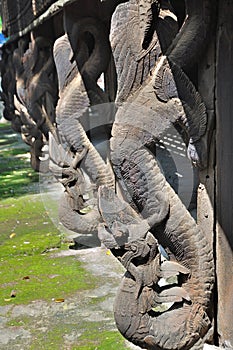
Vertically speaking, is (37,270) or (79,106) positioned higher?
(79,106)

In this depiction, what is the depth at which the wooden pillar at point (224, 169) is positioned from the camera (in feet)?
10.5

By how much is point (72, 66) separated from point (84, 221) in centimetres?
161

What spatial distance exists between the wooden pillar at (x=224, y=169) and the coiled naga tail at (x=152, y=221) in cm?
8

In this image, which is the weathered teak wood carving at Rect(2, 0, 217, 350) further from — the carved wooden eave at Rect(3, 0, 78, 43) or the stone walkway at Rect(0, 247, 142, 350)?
the carved wooden eave at Rect(3, 0, 78, 43)

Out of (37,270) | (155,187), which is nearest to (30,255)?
(37,270)

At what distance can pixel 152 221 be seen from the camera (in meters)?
3.45

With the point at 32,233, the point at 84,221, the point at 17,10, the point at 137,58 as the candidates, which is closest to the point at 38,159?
the point at 17,10

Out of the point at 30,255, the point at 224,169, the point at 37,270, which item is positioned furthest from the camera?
the point at 30,255

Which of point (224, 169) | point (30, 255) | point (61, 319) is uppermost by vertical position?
point (224, 169)

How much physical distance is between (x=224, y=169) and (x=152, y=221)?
53 centimetres

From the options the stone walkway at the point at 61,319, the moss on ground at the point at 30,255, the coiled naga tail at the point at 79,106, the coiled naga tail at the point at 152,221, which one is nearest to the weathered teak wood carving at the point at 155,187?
the coiled naga tail at the point at 152,221

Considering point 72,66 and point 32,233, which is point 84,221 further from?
point 72,66

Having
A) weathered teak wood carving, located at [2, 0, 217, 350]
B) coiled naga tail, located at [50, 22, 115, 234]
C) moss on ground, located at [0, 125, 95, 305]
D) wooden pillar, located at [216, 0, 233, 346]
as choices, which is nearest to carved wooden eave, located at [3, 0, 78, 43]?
coiled naga tail, located at [50, 22, 115, 234]

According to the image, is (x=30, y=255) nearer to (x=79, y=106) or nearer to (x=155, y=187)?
(x=79, y=106)
